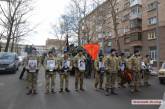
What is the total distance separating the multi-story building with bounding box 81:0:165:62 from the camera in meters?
51.2

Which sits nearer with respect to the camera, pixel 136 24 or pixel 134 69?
pixel 134 69

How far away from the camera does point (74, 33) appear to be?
189ft

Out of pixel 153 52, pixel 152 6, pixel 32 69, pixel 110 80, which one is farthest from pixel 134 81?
pixel 152 6

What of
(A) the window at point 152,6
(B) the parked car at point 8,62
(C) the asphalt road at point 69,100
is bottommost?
(C) the asphalt road at point 69,100

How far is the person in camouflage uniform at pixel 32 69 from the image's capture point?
13.6 metres

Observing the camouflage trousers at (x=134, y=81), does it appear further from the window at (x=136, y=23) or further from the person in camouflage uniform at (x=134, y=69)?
the window at (x=136, y=23)

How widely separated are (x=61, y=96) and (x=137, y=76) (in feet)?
13.3

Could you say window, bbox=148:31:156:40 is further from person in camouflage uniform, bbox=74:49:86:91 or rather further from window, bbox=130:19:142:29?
person in camouflage uniform, bbox=74:49:86:91

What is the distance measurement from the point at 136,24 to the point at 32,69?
4791 cm

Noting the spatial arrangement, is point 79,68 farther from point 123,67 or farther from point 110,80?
point 123,67

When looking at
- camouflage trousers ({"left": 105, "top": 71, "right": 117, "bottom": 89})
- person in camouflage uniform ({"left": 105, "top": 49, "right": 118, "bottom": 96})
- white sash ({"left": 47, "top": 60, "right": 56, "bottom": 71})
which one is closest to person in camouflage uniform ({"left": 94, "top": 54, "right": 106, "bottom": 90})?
person in camouflage uniform ({"left": 105, "top": 49, "right": 118, "bottom": 96})

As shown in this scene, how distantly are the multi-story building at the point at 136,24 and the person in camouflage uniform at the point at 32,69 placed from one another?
35627 mm

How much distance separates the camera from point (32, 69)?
13.6m

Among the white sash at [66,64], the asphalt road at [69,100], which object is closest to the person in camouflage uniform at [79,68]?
the white sash at [66,64]
